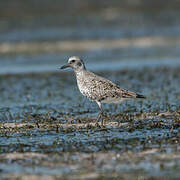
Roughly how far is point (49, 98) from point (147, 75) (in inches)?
190

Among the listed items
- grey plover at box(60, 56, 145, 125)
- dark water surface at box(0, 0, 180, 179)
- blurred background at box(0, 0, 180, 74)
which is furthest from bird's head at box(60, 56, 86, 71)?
blurred background at box(0, 0, 180, 74)

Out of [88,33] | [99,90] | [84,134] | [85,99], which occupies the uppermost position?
[88,33]

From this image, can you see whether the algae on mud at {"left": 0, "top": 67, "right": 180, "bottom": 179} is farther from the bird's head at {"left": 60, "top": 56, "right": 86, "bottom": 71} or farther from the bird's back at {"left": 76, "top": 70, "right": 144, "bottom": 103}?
the bird's head at {"left": 60, "top": 56, "right": 86, "bottom": 71}

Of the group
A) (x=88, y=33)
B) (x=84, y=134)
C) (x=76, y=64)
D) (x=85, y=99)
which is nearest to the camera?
(x=84, y=134)

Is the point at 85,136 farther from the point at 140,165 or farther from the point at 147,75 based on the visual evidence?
the point at 147,75

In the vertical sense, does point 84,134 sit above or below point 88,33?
below

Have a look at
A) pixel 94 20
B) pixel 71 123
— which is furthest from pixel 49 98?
pixel 94 20

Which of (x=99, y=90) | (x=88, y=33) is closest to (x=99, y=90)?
(x=99, y=90)

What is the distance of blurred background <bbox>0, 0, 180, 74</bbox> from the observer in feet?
77.2

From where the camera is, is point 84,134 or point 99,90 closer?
point 84,134

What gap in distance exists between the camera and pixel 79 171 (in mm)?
8094

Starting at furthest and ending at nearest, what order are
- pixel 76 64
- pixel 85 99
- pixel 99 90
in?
1. pixel 85 99
2. pixel 76 64
3. pixel 99 90

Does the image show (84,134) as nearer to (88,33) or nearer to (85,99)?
(85,99)

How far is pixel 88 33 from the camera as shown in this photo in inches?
1139
